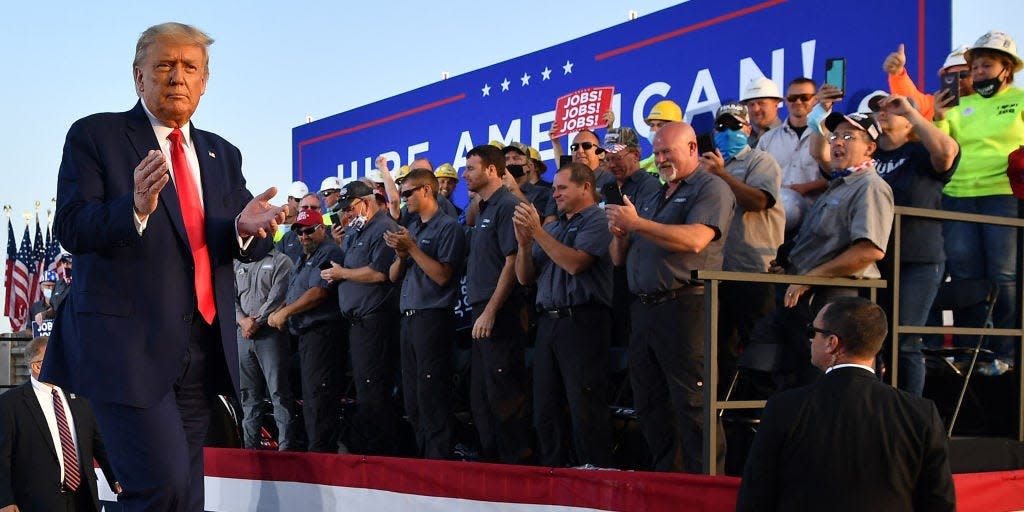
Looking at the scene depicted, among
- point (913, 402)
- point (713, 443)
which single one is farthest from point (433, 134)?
point (913, 402)

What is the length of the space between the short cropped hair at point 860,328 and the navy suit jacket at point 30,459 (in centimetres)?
411

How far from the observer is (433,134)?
13.4 m

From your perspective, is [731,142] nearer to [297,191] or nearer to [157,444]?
[157,444]

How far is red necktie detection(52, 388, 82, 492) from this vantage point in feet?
20.4

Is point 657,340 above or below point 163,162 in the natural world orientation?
below

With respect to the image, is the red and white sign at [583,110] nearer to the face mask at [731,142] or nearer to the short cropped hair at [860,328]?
the face mask at [731,142]

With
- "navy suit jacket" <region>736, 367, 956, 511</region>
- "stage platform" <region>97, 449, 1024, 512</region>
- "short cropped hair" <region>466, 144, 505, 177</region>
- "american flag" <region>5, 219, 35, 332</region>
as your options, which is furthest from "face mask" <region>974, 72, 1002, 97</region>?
"american flag" <region>5, 219, 35, 332</region>

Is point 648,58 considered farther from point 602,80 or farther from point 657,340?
point 657,340

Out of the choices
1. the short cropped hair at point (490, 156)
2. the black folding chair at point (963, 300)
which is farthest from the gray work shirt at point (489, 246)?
the black folding chair at point (963, 300)

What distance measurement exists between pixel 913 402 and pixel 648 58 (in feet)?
22.1

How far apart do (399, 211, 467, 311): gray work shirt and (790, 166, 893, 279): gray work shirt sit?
2770mm

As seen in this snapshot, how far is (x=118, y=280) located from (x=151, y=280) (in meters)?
0.09

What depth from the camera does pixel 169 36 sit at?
318cm

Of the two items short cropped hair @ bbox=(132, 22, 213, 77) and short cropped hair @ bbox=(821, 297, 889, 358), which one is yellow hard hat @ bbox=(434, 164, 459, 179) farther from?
short cropped hair @ bbox=(132, 22, 213, 77)
